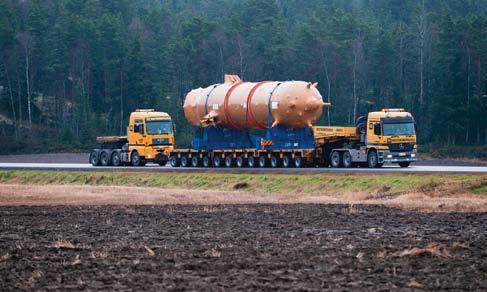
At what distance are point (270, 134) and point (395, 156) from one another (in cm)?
763

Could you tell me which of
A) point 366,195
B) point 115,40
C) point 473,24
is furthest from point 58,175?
point 115,40

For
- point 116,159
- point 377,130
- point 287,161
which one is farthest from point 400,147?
point 116,159

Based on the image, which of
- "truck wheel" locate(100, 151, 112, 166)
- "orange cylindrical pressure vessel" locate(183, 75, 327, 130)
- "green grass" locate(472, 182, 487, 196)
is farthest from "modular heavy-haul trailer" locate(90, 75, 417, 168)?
"green grass" locate(472, 182, 487, 196)

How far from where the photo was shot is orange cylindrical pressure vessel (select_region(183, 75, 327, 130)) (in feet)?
194

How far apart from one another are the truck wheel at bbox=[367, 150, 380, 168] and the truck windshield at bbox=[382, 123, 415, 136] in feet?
3.67

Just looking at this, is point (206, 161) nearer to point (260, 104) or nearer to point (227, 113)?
point (227, 113)

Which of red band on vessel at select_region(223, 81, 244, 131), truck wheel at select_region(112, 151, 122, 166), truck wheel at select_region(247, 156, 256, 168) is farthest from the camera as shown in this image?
truck wheel at select_region(112, 151, 122, 166)

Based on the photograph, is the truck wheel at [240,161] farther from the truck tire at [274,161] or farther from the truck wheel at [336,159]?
the truck wheel at [336,159]

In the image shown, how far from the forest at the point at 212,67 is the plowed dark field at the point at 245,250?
62004 mm

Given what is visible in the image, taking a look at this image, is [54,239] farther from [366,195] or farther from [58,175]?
[58,175]

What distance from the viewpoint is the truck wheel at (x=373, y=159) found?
55.1 metres

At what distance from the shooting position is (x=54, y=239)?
2655 centimetres

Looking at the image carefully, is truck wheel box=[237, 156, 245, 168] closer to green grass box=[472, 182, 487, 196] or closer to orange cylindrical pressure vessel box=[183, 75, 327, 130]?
orange cylindrical pressure vessel box=[183, 75, 327, 130]

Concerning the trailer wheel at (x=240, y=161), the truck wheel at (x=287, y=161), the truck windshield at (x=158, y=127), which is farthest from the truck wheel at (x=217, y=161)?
the truck wheel at (x=287, y=161)
